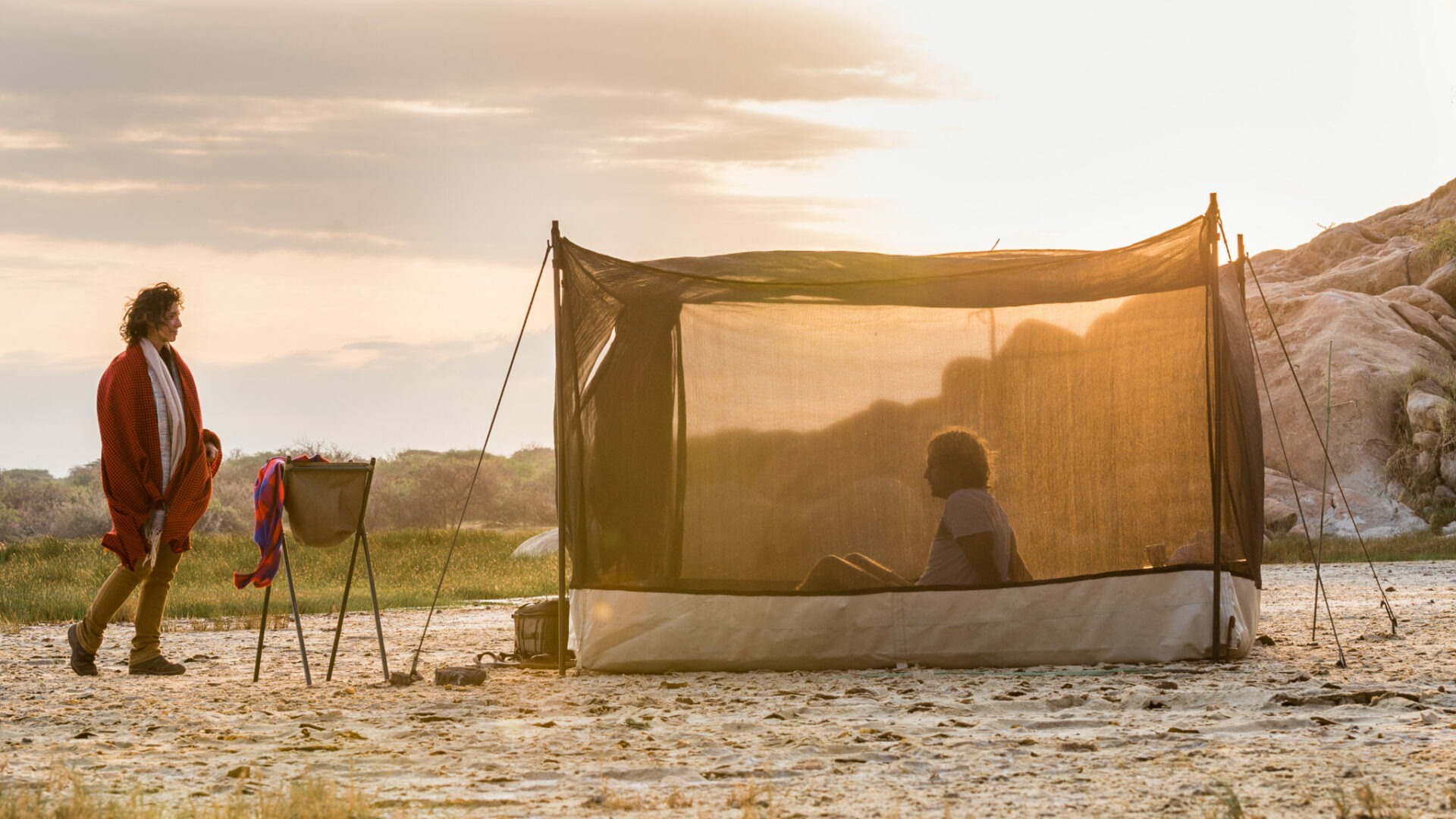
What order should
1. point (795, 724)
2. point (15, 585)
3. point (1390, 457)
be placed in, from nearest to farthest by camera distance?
point (795, 724) → point (15, 585) → point (1390, 457)

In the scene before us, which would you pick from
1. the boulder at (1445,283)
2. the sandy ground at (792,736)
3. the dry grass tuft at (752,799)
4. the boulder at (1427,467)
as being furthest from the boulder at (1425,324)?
the dry grass tuft at (752,799)

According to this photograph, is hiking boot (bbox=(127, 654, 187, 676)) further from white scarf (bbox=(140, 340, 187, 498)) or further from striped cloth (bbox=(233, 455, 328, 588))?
white scarf (bbox=(140, 340, 187, 498))

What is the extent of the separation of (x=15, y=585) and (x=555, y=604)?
9.91 m

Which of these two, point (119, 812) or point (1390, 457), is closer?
point (119, 812)

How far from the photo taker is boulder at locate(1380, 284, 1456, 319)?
1075 inches

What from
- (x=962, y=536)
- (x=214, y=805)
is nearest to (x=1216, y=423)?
(x=962, y=536)

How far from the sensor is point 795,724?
547 centimetres

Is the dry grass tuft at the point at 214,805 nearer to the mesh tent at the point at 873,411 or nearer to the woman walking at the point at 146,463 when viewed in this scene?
the woman walking at the point at 146,463

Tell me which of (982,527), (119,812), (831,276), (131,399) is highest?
(831,276)

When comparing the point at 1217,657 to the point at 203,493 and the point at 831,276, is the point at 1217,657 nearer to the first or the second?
the point at 831,276

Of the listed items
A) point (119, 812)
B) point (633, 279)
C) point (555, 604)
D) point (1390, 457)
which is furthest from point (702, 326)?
point (1390, 457)

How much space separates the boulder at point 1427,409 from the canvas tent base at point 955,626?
1765 cm

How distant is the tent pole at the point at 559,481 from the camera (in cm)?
714

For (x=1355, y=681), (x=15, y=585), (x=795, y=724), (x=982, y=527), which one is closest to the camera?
(x=795, y=724)
